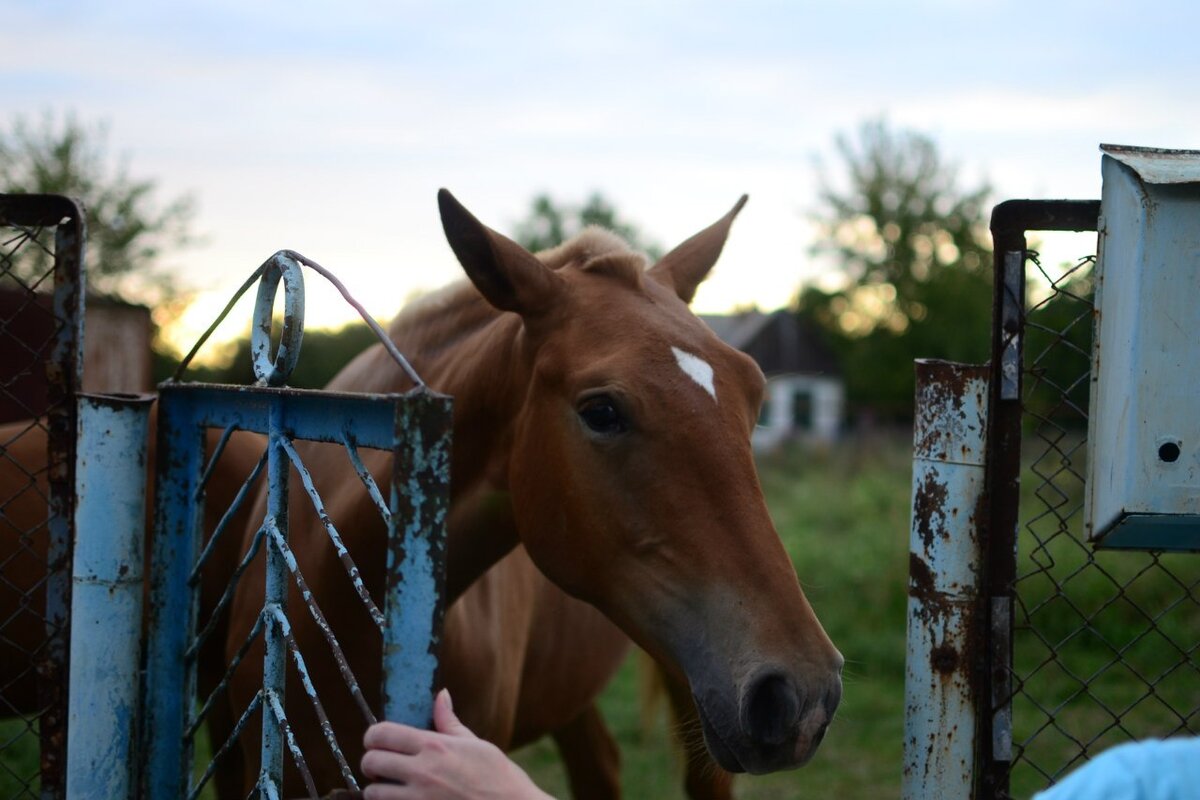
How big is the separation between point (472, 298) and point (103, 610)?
1.28 metres

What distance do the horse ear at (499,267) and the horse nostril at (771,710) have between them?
967 millimetres

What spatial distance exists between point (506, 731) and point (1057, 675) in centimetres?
485

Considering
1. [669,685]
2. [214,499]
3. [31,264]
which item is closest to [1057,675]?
[669,685]

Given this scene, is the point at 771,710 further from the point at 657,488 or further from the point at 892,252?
the point at 892,252

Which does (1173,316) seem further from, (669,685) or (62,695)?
(669,685)

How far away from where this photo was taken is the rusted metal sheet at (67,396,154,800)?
70.8 inches

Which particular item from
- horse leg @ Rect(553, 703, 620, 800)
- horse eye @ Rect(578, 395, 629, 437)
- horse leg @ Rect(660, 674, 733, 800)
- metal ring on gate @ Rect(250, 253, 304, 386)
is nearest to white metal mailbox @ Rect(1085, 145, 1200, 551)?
horse eye @ Rect(578, 395, 629, 437)

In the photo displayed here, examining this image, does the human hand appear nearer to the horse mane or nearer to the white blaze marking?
the white blaze marking

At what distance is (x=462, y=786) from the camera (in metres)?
1.26

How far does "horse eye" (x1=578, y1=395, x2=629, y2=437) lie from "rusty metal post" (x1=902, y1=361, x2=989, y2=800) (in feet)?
1.87

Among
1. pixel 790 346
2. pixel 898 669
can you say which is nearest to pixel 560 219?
pixel 790 346

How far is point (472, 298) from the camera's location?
2.77 metres

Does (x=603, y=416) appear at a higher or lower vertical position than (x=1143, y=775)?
higher

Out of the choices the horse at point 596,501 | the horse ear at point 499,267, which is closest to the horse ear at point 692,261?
the horse at point 596,501
